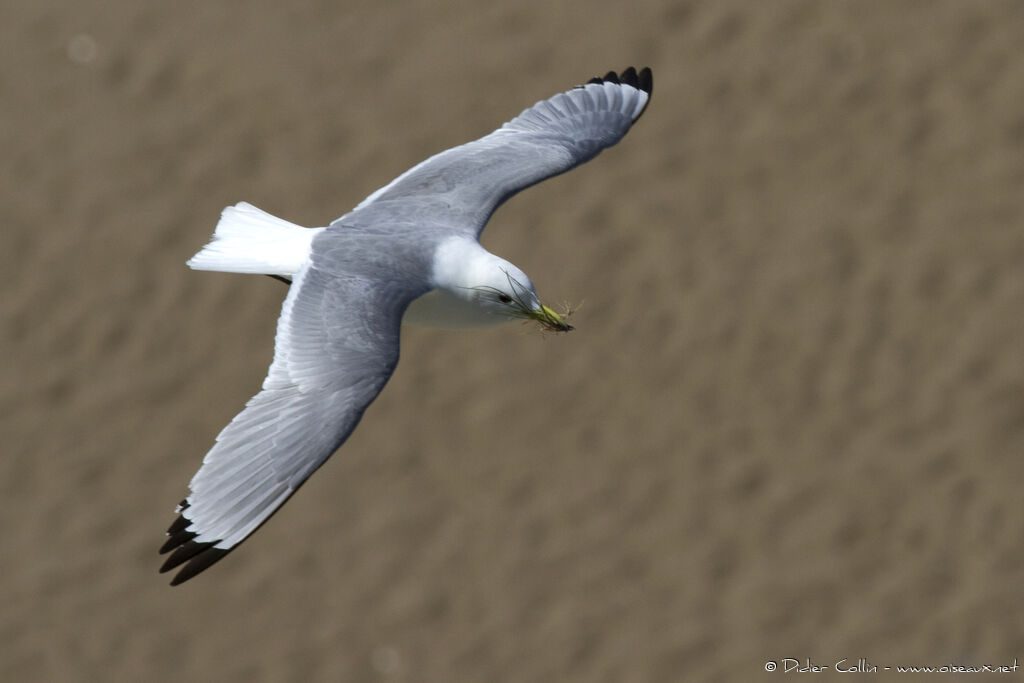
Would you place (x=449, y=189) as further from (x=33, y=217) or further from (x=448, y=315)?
(x=33, y=217)

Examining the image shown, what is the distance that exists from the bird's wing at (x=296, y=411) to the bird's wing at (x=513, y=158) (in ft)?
1.56

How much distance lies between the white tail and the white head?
449 mm

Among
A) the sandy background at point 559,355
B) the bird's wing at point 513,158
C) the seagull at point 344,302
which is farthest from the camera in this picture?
the sandy background at point 559,355

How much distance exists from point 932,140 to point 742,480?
2.05 meters

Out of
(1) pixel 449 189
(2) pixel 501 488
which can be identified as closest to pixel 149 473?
(2) pixel 501 488

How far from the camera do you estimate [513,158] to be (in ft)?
17.1

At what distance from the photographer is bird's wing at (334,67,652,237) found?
4871 mm

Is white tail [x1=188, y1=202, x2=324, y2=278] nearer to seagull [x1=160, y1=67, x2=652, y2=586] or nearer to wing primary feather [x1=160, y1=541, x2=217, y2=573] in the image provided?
seagull [x1=160, y1=67, x2=652, y2=586]

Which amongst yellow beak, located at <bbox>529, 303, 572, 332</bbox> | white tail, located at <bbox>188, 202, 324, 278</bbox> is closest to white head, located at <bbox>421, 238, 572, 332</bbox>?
yellow beak, located at <bbox>529, 303, 572, 332</bbox>

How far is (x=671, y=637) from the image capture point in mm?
7488

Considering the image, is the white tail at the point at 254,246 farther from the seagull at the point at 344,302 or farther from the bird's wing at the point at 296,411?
the bird's wing at the point at 296,411

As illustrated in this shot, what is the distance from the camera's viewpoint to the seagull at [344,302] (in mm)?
3980

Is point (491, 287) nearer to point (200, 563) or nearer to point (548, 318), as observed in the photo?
point (548, 318)

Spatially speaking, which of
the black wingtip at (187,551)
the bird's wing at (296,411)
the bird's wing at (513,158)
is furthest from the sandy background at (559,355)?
the black wingtip at (187,551)
